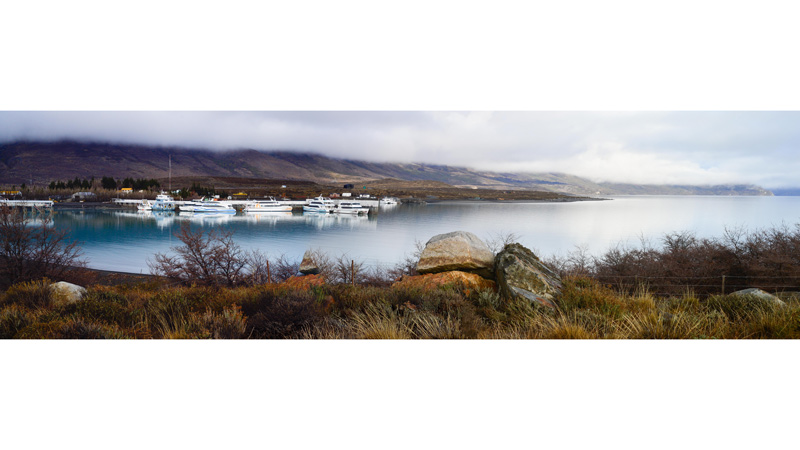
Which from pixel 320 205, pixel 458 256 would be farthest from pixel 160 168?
pixel 458 256

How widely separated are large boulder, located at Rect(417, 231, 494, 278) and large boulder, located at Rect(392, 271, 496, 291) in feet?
0.73

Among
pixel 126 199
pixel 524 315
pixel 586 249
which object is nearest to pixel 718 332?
pixel 524 315

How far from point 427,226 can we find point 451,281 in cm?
1107

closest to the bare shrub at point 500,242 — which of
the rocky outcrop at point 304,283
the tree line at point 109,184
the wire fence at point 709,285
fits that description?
the wire fence at point 709,285

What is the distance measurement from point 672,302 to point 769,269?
564cm

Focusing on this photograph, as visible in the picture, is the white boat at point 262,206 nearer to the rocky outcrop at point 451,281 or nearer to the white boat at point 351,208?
the white boat at point 351,208

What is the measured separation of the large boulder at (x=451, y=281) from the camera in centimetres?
522

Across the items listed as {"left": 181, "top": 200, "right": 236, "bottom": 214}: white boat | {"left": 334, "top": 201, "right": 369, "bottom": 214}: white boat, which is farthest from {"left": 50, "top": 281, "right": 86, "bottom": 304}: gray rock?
{"left": 334, "top": 201, "right": 369, "bottom": 214}: white boat

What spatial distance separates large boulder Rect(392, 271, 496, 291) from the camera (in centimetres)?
522

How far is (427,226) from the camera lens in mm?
16438

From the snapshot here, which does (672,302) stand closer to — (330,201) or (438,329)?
(438,329)

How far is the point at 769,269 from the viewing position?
315 inches

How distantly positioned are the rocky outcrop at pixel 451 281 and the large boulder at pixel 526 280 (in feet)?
1.43

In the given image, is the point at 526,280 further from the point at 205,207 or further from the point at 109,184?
the point at 205,207
